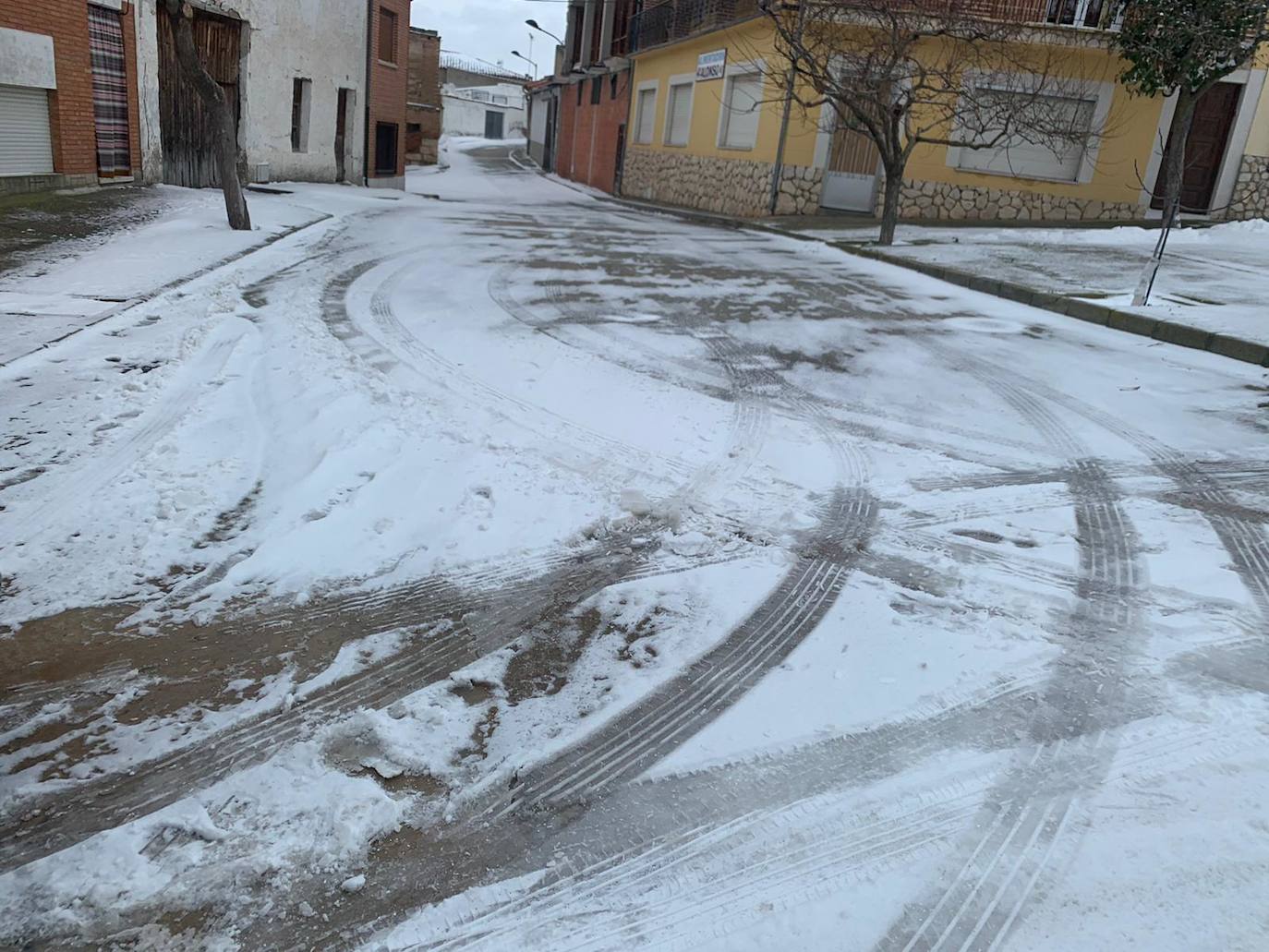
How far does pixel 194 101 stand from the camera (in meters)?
16.3

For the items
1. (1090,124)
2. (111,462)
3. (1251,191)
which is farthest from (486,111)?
(111,462)

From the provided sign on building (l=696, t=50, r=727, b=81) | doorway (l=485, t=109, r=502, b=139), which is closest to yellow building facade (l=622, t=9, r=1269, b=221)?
sign on building (l=696, t=50, r=727, b=81)

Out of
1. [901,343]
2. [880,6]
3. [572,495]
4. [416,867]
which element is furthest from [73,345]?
[880,6]

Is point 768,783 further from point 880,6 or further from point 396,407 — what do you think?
point 880,6

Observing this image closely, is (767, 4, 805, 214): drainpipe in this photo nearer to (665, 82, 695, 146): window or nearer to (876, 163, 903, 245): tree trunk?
(665, 82, 695, 146): window

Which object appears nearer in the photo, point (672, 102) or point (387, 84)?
point (387, 84)

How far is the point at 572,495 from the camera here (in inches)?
161

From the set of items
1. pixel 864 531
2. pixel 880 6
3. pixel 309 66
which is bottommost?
pixel 864 531

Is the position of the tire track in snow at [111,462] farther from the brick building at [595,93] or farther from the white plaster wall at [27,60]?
the brick building at [595,93]

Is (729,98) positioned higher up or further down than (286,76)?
higher up

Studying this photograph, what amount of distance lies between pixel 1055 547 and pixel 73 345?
5.50 meters

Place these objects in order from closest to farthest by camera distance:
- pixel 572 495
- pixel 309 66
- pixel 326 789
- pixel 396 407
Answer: pixel 326 789
pixel 572 495
pixel 396 407
pixel 309 66

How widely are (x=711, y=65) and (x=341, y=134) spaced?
358 inches

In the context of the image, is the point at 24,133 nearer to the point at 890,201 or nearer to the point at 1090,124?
the point at 890,201
